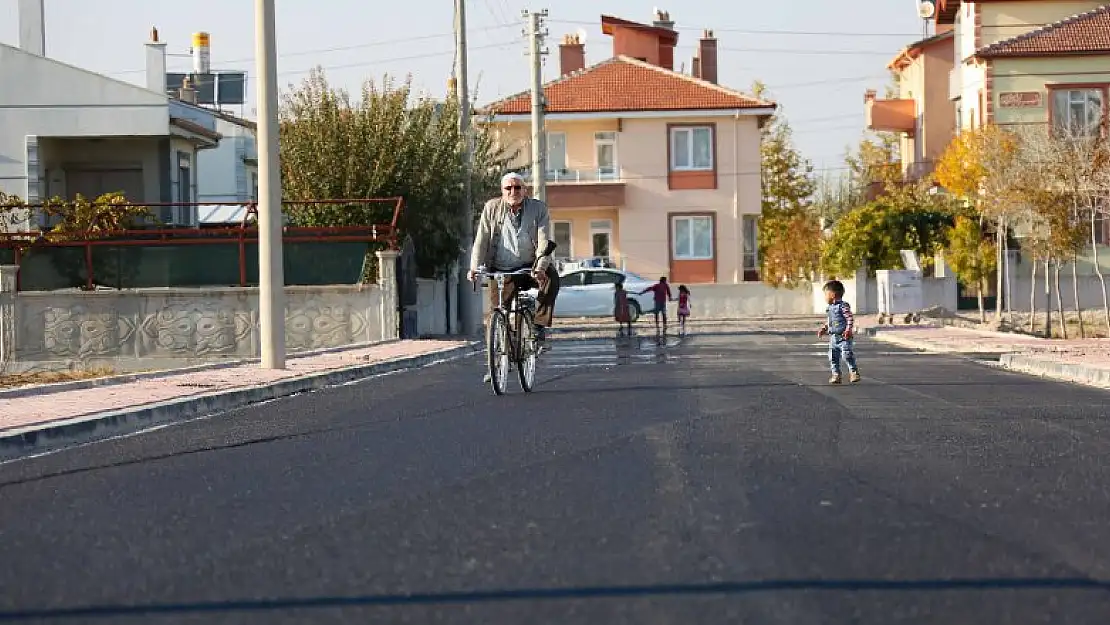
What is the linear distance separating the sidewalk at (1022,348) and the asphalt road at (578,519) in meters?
6.84

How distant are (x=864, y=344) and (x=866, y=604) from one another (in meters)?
26.8

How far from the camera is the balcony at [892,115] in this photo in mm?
64125

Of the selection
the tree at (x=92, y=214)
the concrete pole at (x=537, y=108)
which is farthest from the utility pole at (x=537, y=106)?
the tree at (x=92, y=214)

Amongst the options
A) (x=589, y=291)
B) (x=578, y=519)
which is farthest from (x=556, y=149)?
(x=578, y=519)

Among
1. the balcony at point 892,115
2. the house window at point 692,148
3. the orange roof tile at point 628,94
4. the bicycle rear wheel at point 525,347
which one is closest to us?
the bicycle rear wheel at point 525,347

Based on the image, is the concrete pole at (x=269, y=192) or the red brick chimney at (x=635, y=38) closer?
the concrete pole at (x=269, y=192)

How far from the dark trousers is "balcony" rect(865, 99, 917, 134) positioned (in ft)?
164

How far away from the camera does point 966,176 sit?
160 feet

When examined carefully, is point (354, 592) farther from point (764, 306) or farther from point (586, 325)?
point (764, 306)

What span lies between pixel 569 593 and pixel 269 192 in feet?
50.3

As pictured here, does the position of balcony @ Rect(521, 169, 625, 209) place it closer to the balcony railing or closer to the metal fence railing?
the balcony railing

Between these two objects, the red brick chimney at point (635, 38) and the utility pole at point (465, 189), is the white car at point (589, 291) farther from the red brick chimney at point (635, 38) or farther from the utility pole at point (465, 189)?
the red brick chimney at point (635, 38)

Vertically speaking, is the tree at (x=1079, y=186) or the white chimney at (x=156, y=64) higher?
the white chimney at (x=156, y=64)

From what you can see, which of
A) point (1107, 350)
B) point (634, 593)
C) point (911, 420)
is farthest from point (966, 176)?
point (634, 593)
